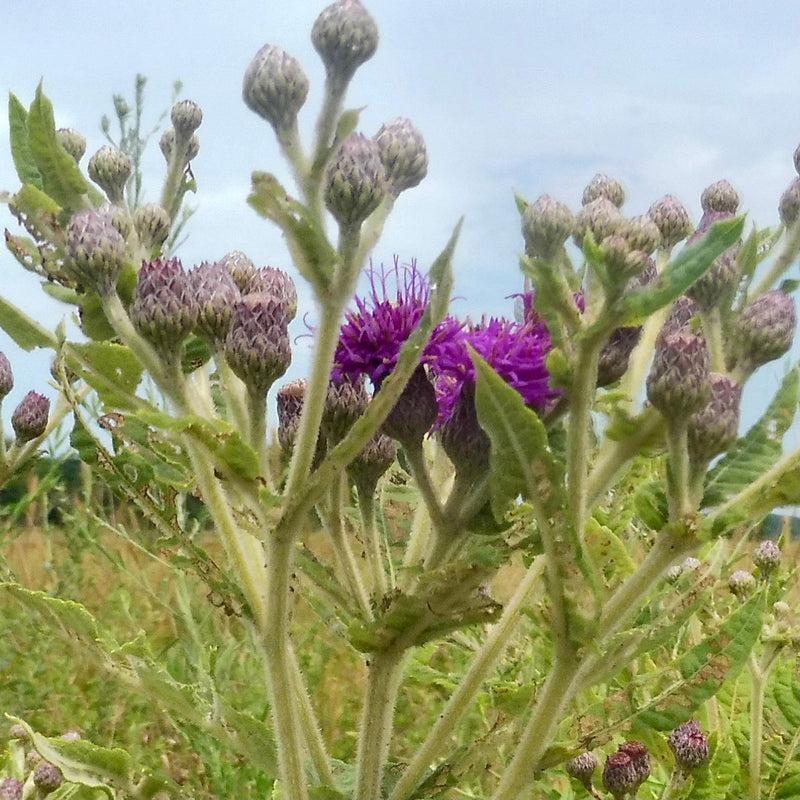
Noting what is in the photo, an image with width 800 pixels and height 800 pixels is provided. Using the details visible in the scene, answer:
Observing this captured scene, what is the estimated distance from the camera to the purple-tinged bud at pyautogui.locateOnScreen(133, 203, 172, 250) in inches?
78.2

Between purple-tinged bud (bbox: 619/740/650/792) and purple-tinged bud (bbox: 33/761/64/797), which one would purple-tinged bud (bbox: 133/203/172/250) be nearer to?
purple-tinged bud (bbox: 33/761/64/797)

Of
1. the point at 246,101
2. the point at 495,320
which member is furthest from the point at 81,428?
the point at 495,320

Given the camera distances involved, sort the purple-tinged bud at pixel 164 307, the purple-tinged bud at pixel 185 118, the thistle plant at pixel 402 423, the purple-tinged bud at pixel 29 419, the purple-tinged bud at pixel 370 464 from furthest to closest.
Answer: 1. the purple-tinged bud at pixel 29 419
2. the purple-tinged bud at pixel 185 118
3. the purple-tinged bud at pixel 370 464
4. the purple-tinged bud at pixel 164 307
5. the thistle plant at pixel 402 423

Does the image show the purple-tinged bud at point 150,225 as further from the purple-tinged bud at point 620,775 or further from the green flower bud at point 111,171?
the purple-tinged bud at point 620,775

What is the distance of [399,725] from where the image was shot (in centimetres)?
533

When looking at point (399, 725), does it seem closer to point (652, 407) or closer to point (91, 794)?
point (91, 794)

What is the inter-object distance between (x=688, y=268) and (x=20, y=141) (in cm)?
132

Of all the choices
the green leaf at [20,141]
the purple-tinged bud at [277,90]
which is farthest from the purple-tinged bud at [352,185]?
the green leaf at [20,141]

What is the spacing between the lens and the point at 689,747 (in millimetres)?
2219

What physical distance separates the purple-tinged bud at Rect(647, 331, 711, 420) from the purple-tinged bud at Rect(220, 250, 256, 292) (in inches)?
33.6

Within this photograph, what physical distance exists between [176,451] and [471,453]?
58cm

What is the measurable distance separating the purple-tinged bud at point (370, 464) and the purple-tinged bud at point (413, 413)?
0.47 ft

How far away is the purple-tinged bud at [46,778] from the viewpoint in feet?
7.74

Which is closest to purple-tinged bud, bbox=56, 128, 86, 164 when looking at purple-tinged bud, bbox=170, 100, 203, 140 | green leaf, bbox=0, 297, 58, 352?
purple-tinged bud, bbox=170, 100, 203, 140
